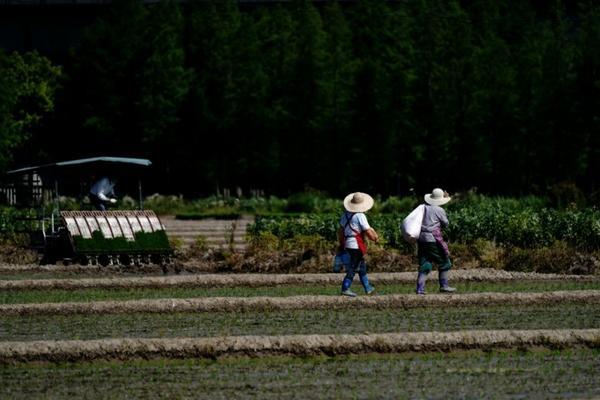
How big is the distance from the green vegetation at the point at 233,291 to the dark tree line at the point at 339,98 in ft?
97.6

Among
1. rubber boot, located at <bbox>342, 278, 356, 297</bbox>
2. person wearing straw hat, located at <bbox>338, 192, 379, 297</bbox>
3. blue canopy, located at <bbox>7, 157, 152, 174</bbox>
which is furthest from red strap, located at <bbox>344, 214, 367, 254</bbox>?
blue canopy, located at <bbox>7, 157, 152, 174</bbox>

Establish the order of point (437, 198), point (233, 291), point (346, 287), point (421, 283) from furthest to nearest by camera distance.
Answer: point (233, 291)
point (437, 198)
point (421, 283)
point (346, 287)

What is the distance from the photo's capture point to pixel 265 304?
64.6 ft

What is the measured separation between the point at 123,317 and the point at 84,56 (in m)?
45.9

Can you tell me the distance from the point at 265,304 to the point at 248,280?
4609 mm

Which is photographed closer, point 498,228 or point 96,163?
point 498,228

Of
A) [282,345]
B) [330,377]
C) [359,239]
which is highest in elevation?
[359,239]

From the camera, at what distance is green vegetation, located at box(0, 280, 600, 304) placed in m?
21.9

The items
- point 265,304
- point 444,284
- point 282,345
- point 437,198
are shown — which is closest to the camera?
point 282,345

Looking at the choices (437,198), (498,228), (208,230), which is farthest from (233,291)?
(208,230)

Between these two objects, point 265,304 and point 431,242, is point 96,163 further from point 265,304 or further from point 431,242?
point 265,304

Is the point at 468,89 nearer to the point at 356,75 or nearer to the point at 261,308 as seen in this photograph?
the point at 356,75

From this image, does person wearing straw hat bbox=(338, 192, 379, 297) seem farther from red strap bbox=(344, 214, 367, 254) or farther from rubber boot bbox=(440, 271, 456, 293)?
rubber boot bbox=(440, 271, 456, 293)

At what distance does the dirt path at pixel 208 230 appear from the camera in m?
35.2
